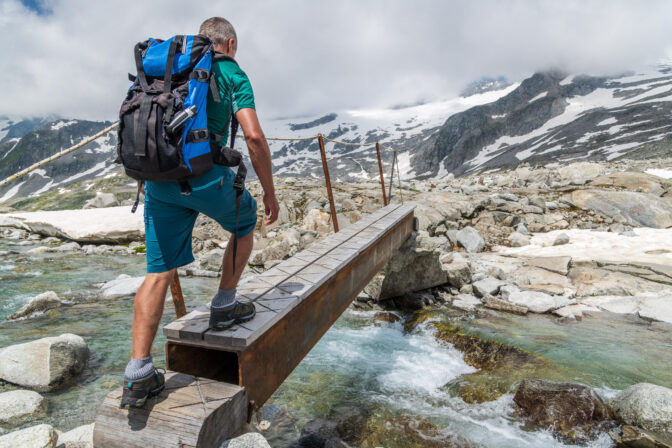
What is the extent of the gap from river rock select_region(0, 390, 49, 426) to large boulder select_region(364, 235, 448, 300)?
6521 millimetres

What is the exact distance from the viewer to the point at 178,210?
100 inches

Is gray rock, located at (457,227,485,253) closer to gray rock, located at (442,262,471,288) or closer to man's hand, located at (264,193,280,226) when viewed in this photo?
gray rock, located at (442,262,471,288)

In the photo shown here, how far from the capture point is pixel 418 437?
14.8ft

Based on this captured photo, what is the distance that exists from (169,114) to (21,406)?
4287 mm

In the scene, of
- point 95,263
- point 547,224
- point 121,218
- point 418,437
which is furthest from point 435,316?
point 121,218

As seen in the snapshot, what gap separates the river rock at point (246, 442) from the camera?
7.47 ft

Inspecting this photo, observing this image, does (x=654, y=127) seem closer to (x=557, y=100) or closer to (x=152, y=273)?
(x=557, y=100)

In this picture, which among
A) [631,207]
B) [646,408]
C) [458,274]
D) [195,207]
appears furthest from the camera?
[631,207]

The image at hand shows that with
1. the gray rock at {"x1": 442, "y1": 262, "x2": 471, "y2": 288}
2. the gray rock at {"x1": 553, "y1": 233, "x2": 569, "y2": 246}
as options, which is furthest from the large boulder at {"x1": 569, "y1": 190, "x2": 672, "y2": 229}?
the gray rock at {"x1": 442, "y1": 262, "x2": 471, "y2": 288}

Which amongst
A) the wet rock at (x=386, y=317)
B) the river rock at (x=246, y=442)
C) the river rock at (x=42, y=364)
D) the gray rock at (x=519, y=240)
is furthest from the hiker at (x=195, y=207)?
the gray rock at (x=519, y=240)

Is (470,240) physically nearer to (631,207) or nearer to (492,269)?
(492,269)

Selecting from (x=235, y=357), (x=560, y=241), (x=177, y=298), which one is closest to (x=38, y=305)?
(x=177, y=298)

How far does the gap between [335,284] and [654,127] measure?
117858mm

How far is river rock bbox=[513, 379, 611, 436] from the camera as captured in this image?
4.42 meters
